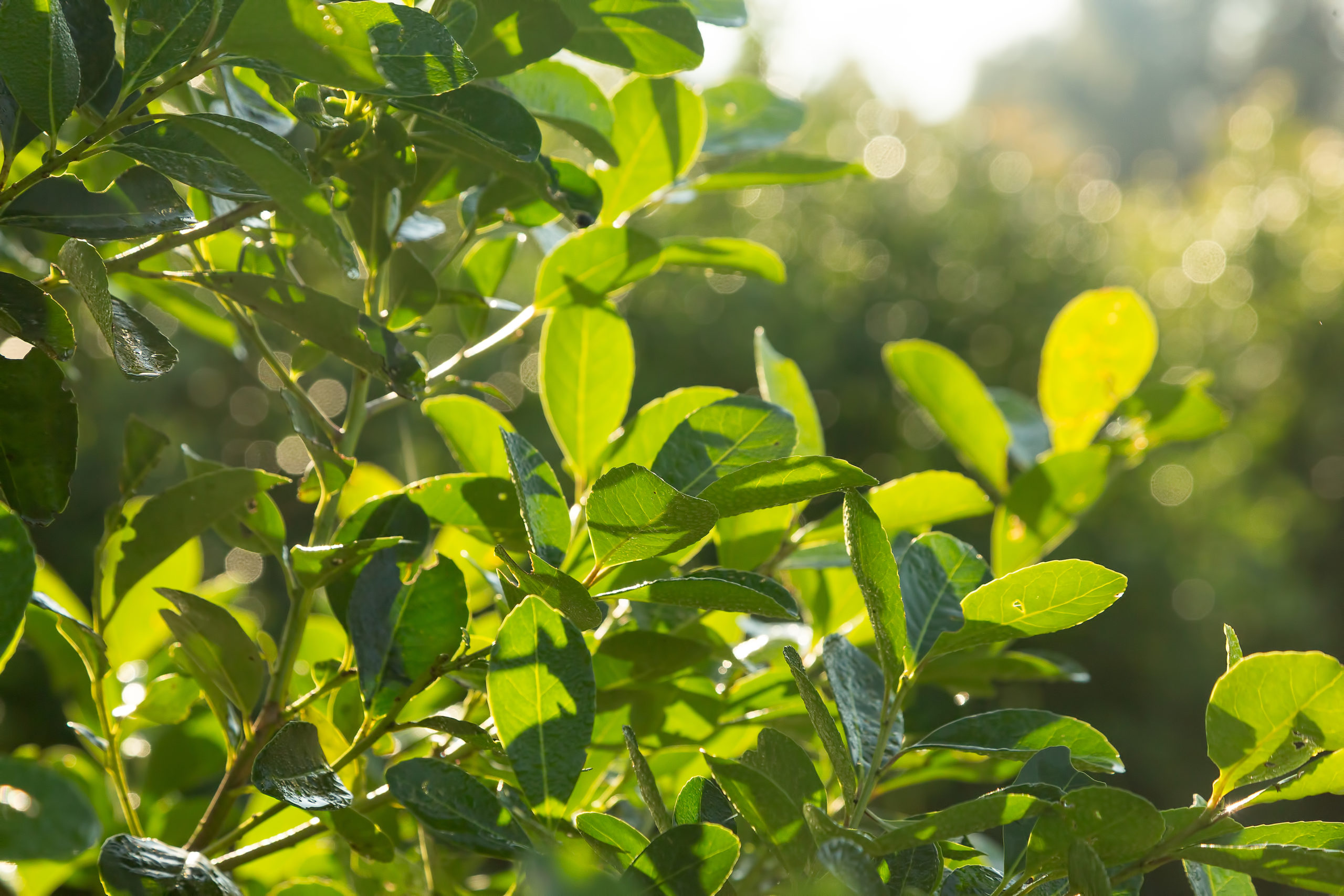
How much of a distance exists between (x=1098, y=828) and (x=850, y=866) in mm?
66

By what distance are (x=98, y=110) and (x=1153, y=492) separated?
371 centimetres

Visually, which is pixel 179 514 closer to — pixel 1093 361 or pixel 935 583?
pixel 935 583

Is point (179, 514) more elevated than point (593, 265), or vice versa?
point (593, 265)

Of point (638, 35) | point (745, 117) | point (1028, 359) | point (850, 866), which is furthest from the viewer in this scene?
point (1028, 359)

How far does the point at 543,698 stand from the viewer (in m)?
0.24

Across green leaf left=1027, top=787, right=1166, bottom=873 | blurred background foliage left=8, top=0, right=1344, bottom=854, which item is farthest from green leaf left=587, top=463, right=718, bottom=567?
blurred background foliage left=8, top=0, right=1344, bottom=854

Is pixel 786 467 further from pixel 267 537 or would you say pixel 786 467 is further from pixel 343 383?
pixel 343 383

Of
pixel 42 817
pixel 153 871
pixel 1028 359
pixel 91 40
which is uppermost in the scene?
pixel 91 40

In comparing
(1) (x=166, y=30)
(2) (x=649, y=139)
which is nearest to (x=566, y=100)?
(2) (x=649, y=139)

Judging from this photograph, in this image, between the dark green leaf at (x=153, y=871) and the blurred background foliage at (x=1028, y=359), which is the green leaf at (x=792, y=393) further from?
the blurred background foliage at (x=1028, y=359)

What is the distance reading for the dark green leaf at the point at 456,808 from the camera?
24 centimetres

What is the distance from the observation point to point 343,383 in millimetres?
3418

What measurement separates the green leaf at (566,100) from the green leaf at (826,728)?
0.71 ft

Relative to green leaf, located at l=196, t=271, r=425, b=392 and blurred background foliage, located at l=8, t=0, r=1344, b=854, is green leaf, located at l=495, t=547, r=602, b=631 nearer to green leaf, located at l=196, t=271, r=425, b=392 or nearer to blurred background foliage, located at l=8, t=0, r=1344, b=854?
green leaf, located at l=196, t=271, r=425, b=392
